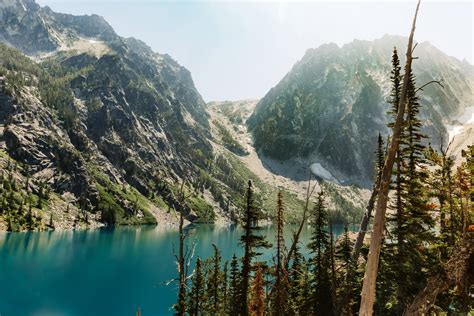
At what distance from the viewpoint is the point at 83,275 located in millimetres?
107125

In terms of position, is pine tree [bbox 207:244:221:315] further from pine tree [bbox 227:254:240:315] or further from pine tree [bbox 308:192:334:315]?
pine tree [bbox 308:192:334:315]

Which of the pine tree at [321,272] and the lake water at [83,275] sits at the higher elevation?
the pine tree at [321,272]

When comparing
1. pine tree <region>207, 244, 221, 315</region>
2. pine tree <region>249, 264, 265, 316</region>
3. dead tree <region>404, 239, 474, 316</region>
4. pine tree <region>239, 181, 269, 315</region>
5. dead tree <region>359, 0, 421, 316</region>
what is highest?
dead tree <region>359, 0, 421, 316</region>

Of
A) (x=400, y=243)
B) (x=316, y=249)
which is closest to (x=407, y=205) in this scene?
(x=400, y=243)

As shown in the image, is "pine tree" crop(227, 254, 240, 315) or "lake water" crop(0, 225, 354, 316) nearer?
"pine tree" crop(227, 254, 240, 315)

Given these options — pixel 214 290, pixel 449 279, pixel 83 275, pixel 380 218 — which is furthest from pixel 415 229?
pixel 83 275

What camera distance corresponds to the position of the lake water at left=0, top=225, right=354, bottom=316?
→ 79.6m

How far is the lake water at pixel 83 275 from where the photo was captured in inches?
3132

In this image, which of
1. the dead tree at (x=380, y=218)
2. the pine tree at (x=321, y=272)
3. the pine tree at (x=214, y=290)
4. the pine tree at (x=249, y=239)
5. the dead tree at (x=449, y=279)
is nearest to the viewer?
the dead tree at (x=380, y=218)

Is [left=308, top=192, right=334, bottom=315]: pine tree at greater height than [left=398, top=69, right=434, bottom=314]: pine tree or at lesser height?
lesser

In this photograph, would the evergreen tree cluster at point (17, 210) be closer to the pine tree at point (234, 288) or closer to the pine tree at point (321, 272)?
the pine tree at point (234, 288)

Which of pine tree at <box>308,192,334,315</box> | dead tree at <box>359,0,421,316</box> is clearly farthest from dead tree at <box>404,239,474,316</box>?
pine tree at <box>308,192,334,315</box>

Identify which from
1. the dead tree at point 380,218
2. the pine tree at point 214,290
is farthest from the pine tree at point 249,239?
the dead tree at point 380,218

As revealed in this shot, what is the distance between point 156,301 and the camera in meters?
87.4
